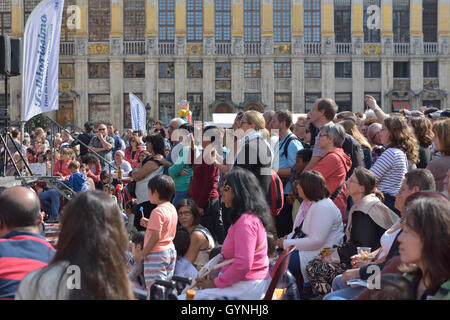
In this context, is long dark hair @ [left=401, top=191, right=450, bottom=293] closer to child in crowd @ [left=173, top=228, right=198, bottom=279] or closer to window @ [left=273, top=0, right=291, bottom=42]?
child in crowd @ [left=173, top=228, right=198, bottom=279]

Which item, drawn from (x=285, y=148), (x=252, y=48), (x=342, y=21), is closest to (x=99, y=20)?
(x=252, y=48)

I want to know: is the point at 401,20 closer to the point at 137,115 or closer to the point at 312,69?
the point at 312,69

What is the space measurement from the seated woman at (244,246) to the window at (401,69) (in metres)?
33.6

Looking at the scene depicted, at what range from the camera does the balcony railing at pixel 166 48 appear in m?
36.3

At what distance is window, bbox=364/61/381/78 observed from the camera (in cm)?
3678

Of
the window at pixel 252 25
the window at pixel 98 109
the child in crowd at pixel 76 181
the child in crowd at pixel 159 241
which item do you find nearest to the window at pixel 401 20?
the window at pixel 252 25

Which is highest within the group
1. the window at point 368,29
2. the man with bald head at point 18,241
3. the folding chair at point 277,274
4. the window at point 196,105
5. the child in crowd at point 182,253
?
the window at point 368,29

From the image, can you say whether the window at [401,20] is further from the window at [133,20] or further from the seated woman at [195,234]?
the seated woman at [195,234]

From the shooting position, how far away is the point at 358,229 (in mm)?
5879

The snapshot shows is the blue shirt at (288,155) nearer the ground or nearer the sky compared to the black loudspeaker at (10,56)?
nearer the ground

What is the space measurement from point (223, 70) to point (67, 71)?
9105mm

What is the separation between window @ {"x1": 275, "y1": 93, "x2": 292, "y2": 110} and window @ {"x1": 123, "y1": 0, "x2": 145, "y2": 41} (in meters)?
8.66

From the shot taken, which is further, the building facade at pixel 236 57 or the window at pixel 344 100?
the window at pixel 344 100

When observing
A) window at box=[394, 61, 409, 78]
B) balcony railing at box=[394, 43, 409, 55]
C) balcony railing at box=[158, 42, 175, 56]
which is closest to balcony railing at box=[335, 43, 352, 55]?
balcony railing at box=[394, 43, 409, 55]
